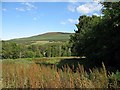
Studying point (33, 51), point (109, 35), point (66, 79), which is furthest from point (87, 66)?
point (33, 51)

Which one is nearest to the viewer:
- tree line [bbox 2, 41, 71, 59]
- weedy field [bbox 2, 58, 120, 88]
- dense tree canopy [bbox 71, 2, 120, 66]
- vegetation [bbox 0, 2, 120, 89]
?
weedy field [bbox 2, 58, 120, 88]

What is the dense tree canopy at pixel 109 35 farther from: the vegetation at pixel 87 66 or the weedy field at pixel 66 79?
the weedy field at pixel 66 79

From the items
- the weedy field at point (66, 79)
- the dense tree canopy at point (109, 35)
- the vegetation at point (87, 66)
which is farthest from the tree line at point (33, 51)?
the weedy field at point (66, 79)

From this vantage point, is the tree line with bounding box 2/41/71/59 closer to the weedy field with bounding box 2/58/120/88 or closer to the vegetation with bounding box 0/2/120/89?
the vegetation with bounding box 0/2/120/89

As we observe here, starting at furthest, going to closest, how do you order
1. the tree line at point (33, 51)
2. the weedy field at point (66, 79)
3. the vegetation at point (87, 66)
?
the tree line at point (33, 51) → the vegetation at point (87, 66) → the weedy field at point (66, 79)

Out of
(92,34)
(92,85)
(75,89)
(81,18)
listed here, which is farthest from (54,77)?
(81,18)

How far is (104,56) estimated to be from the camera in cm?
1847

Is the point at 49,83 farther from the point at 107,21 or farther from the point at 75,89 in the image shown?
the point at 107,21

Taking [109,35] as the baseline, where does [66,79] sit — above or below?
below

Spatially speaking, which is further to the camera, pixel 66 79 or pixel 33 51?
pixel 33 51

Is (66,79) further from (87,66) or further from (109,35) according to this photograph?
(87,66)

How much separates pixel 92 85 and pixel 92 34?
1663cm

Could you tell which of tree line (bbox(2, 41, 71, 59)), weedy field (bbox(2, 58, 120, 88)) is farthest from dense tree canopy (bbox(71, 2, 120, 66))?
tree line (bbox(2, 41, 71, 59))

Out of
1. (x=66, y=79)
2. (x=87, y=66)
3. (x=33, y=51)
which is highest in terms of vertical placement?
(x=33, y=51)
